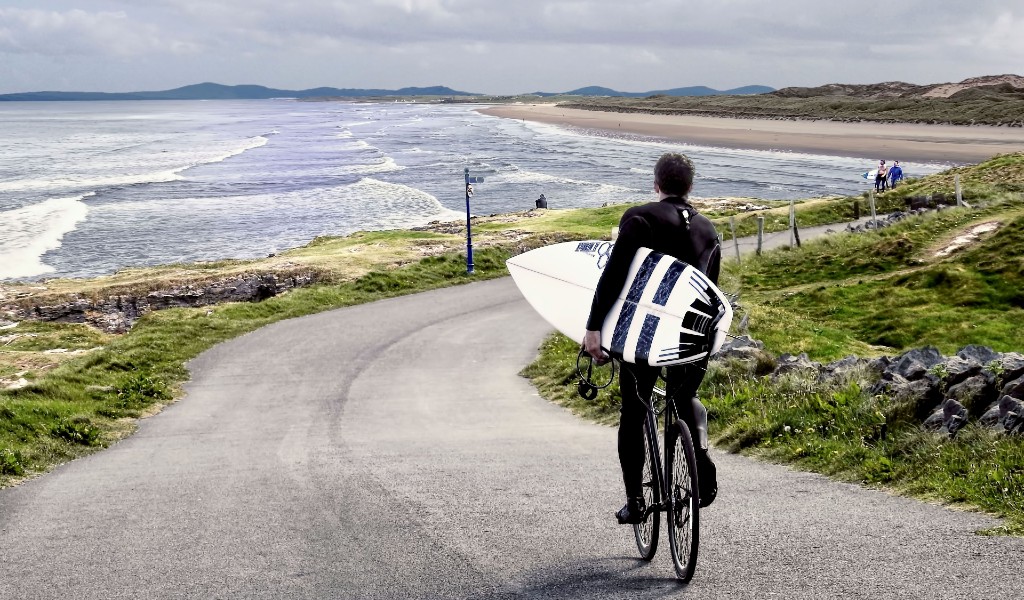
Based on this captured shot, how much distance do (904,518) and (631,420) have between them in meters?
2.11

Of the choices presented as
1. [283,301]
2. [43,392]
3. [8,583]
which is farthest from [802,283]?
[8,583]

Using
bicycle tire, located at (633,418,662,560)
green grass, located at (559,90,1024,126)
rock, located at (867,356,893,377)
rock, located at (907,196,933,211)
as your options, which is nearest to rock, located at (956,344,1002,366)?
rock, located at (867,356,893,377)

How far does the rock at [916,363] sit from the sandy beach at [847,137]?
7094 centimetres

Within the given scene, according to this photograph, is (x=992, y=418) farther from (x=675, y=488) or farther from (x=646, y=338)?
(x=646, y=338)

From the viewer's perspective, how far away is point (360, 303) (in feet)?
81.4

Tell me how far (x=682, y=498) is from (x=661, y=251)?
1351 millimetres

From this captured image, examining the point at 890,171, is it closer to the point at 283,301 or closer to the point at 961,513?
the point at 283,301

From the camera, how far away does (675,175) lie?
4.89 metres

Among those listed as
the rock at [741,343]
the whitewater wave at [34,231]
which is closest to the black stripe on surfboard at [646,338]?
the rock at [741,343]

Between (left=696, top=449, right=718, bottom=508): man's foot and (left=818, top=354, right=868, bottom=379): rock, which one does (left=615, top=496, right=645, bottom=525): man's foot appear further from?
(left=818, top=354, right=868, bottom=379): rock

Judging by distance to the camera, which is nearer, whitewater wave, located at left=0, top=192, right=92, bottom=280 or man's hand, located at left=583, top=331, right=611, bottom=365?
man's hand, located at left=583, top=331, right=611, bottom=365

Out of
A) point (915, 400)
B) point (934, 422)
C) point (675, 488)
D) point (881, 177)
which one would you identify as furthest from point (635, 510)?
point (881, 177)

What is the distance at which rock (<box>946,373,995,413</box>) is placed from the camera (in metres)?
7.68

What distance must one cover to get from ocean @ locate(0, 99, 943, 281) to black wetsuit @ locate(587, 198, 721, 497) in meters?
40.8
